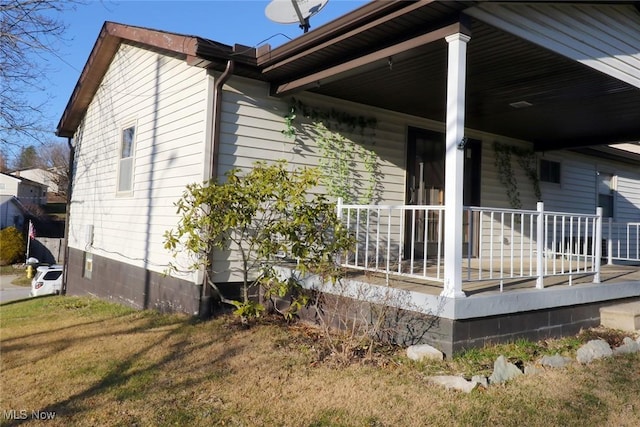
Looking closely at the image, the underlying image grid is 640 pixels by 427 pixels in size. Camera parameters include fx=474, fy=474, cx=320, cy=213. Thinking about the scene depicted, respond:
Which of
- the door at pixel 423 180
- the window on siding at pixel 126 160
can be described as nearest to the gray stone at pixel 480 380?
the door at pixel 423 180

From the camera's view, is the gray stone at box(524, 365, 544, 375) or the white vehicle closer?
the gray stone at box(524, 365, 544, 375)

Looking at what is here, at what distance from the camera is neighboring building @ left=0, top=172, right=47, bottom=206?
122ft

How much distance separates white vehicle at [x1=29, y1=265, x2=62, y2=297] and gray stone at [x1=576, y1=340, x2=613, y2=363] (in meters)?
12.0

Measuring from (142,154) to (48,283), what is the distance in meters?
7.58

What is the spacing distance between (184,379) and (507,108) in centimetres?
598

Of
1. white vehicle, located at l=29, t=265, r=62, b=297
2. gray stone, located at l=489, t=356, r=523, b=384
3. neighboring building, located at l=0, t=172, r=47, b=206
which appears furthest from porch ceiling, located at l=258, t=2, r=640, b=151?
neighboring building, located at l=0, t=172, r=47, b=206

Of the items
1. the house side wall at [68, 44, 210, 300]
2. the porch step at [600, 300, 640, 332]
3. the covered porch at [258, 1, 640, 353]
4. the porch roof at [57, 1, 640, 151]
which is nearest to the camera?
the covered porch at [258, 1, 640, 353]

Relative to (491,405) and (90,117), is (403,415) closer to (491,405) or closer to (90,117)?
(491,405)

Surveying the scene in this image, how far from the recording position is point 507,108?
721 centimetres

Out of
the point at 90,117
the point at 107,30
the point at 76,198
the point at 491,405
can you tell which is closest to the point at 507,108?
the point at 491,405

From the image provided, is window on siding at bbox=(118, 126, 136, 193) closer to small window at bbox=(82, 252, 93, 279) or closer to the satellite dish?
small window at bbox=(82, 252, 93, 279)

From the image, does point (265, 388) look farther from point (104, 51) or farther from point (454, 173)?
point (104, 51)

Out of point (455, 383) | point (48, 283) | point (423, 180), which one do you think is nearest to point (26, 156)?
point (48, 283)

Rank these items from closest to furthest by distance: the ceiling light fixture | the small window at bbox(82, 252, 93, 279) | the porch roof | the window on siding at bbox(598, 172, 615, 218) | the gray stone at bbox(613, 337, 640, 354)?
the porch roof → the gray stone at bbox(613, 337, 640, 354) → the ceiling light fixture → the small window at bbox(82, 252, 93, 279) → the window on siding at bbox(598, 172, 615, 218)
